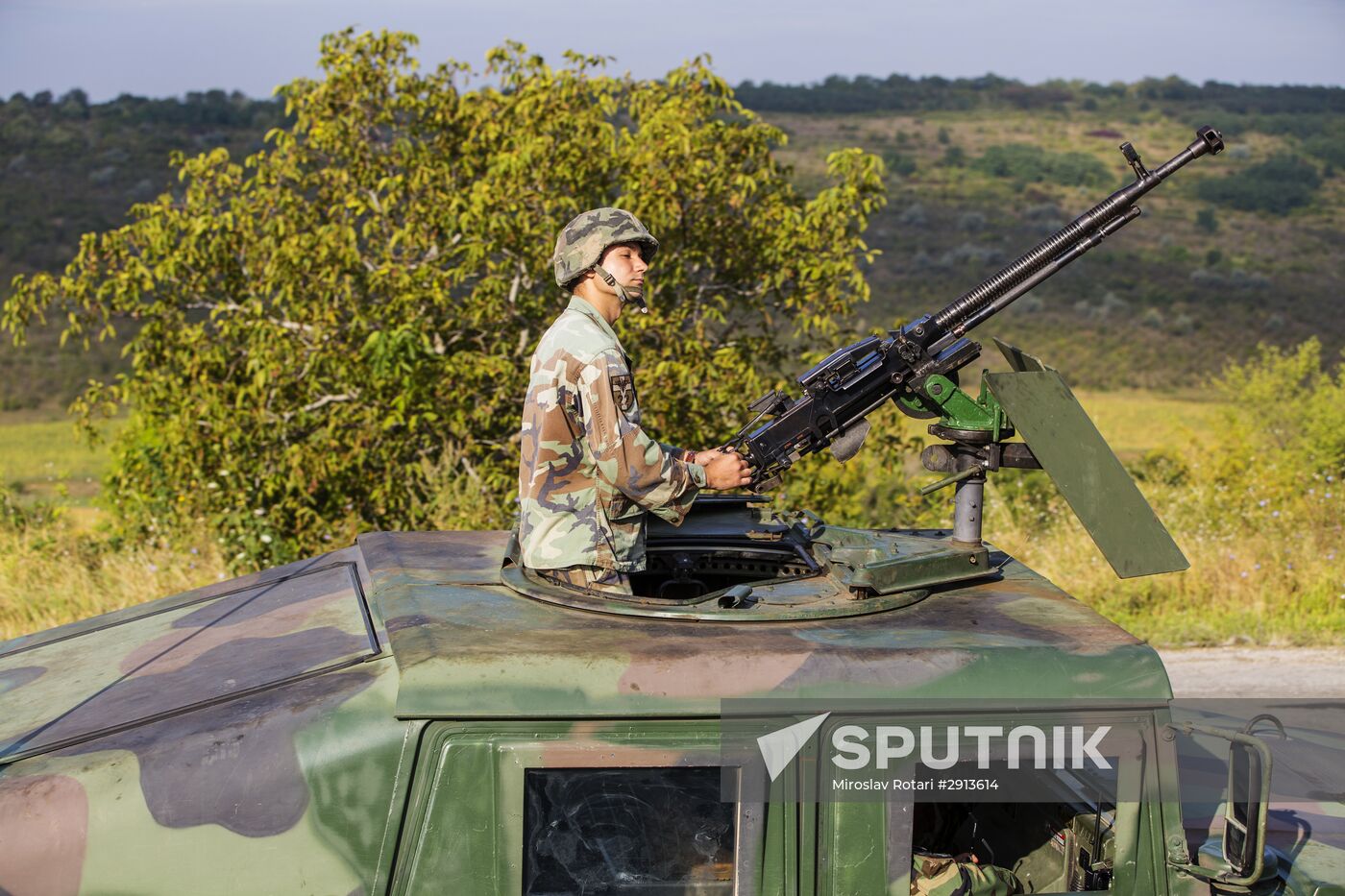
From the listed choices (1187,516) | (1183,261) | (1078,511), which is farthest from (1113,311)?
(1078,511)

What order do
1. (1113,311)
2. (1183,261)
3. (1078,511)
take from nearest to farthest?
(1078,511)
(1113,311)
(1183,261)

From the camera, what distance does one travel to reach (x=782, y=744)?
2.96m

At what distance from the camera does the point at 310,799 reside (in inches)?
115

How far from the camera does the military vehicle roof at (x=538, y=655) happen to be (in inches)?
117

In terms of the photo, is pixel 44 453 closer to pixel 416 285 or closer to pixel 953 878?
pixel 416 285

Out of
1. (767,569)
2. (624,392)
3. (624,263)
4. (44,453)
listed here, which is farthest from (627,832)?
(44,453)

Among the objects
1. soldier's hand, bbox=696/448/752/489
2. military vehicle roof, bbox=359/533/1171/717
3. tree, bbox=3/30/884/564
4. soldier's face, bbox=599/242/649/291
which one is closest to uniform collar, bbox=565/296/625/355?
soldier's face, bbox=599/242/649/291

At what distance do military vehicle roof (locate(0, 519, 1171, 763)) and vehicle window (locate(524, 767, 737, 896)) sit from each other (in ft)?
0.49

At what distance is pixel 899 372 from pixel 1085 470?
2.07 ft

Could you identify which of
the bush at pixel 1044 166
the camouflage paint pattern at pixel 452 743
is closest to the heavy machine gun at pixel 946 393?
the camouflage paint pattern at pixel 452 743

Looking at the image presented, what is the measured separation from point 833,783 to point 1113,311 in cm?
4112

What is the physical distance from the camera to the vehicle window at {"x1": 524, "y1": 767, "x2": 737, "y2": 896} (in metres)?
2.94

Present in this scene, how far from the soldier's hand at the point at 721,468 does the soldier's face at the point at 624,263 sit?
0.57 meters

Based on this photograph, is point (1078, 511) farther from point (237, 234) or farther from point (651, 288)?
point (237, 234)
